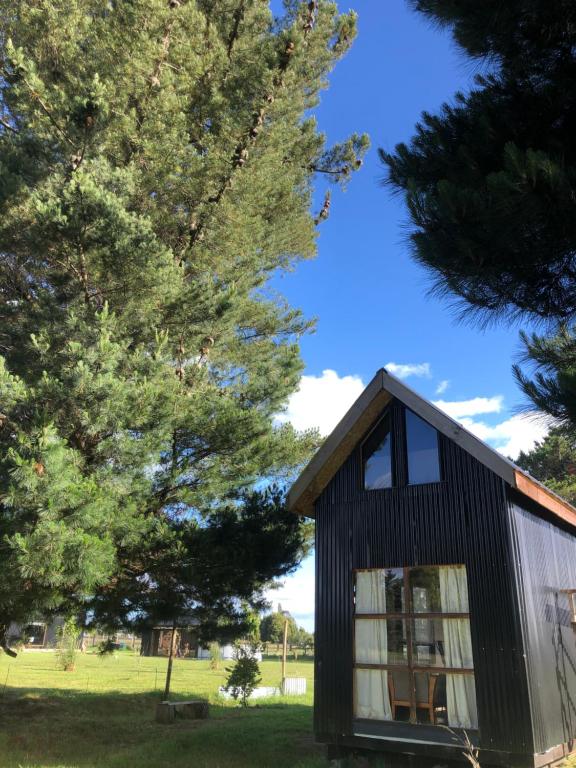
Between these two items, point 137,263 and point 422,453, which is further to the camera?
point 137,263

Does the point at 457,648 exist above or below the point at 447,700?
above

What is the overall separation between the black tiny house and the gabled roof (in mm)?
19

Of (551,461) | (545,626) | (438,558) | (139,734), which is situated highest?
(551,461)

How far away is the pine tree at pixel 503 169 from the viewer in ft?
12.7

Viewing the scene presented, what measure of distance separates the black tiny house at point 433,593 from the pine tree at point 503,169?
113 inches

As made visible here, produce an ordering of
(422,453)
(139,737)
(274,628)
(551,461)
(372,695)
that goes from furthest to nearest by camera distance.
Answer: (274,628) < (551,461) < (139,737) < (422,453) < (372,695)

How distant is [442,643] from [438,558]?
1.05 m

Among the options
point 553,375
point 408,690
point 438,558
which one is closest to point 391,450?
point 438,558

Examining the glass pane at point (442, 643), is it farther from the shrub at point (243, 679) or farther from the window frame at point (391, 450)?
the shrub at point (243, 679)

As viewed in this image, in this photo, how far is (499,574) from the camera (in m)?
6.57

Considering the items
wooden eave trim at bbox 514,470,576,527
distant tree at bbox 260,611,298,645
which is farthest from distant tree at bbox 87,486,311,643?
distant tree at bbox 260,611,298,645

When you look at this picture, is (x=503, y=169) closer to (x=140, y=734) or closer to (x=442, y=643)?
(x=442, y=643)

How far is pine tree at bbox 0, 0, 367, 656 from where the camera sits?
725 centimetres

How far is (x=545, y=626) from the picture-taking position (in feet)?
23.0
